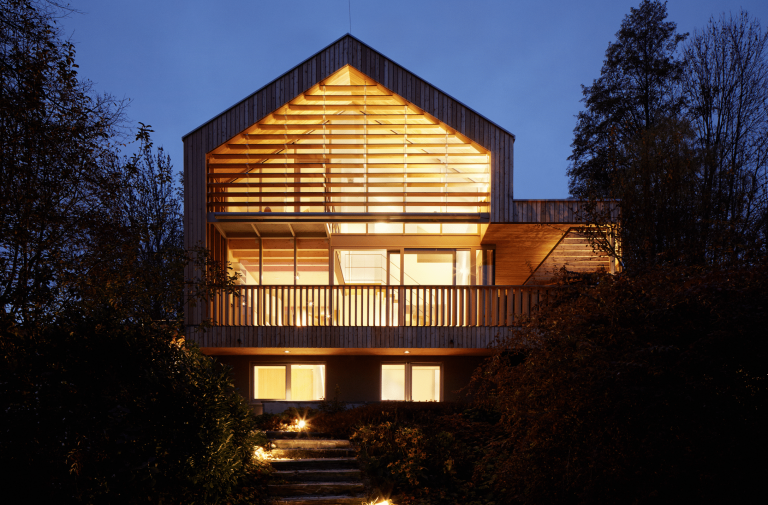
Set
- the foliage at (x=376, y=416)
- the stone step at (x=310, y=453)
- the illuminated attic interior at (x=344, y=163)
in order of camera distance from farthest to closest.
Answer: the illuminated attic interior at (x=344, y=163), the foliage at (x=376, y=416), the stone step at (x=310, y=453)

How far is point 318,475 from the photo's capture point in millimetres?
8844

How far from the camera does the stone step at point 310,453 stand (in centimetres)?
959

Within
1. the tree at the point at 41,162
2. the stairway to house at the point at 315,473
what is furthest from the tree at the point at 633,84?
the tree at the point at 41,162

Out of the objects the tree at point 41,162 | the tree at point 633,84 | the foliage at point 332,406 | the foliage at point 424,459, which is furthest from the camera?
the tree at point 633,84

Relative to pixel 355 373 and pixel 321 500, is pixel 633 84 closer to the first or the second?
pixel 355 373

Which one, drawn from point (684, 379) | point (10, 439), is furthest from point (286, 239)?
point (684, 379)

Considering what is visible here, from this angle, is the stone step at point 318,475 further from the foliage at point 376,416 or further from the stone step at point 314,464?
the foliage at point 376,416

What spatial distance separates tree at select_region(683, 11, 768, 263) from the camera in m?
15.0

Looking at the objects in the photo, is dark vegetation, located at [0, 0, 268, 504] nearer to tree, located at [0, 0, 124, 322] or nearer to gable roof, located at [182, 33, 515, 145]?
tree, located at [0, 0, 124, 322]

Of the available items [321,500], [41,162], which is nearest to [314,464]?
[321,500]

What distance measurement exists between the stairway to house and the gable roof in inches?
283

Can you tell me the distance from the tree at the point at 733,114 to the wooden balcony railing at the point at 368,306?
7.15 meters

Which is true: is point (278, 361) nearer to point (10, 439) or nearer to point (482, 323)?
point (482, 323)

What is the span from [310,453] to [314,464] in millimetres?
458
